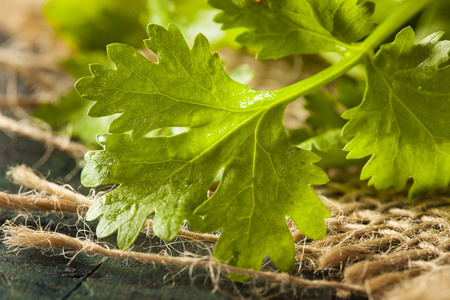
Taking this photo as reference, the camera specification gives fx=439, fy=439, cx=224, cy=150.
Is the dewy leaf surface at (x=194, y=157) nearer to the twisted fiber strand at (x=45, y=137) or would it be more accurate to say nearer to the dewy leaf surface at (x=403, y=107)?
the dewy leaf surface at (x=403, y=107)

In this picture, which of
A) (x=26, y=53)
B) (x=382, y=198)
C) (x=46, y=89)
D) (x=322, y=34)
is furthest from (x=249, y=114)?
(x=26, y=53)

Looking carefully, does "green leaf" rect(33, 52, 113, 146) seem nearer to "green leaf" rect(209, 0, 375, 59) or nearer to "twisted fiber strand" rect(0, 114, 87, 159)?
"twisted fiber strand" rect(0, 114, 87, 159)

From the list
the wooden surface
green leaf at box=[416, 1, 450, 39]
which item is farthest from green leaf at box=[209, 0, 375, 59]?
green leaf at box=[416, 1, 450, 39]

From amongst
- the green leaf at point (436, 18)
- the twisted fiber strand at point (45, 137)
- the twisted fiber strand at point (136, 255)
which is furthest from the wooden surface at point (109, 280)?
the green leaf at point (436, 18)

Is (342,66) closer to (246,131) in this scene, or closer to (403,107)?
(403,107)

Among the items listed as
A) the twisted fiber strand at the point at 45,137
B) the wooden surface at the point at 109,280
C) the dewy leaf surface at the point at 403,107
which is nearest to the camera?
the wooden surface at the point at 109,280

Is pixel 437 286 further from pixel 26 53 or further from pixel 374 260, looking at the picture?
pixel 26 53

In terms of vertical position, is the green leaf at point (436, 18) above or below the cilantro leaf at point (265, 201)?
above
